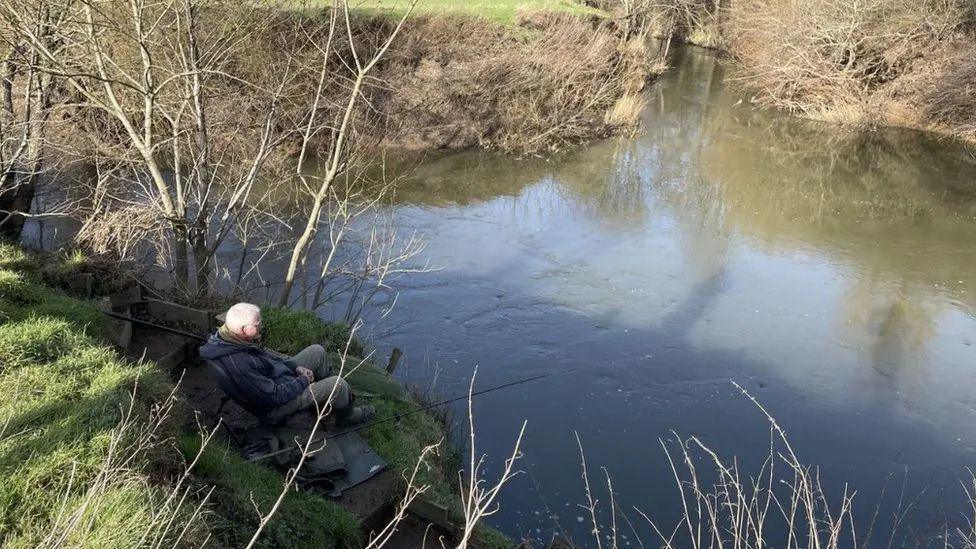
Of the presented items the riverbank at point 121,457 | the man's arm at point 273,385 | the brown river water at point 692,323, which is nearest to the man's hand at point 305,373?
the man's arm at point 273,385

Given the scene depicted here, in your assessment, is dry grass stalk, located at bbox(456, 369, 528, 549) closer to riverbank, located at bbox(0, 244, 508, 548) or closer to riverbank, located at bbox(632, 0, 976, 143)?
riverbank, located at bbox(0, 244, 508, 548)

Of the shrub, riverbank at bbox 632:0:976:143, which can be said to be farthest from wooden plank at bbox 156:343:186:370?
the shrub

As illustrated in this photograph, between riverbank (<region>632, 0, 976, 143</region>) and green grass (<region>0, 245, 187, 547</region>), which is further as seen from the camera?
riverbank (<region>632, 0, 976, 143</region>)

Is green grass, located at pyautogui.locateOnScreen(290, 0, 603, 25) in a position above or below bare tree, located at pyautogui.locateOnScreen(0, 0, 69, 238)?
Result: above

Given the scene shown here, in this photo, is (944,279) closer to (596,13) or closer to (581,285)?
(581,285)

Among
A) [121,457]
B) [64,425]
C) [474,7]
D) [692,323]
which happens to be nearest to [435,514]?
[121,457]

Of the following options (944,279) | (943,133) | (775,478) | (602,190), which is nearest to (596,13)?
(943,133)

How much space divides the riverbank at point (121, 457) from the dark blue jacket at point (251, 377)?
313 millimetres

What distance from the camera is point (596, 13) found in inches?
1063

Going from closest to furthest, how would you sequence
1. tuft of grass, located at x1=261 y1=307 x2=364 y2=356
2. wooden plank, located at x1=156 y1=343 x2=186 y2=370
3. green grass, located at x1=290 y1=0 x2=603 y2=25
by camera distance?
wooden plank, located at x1=156 y1=343 x2=186 y2=370
tuft of grass, located at x1=261 y1=307 x2=364 y2=356
green grass, located at x1=290 y1=0 x2=603 y2=25

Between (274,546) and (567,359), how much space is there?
5.19 m

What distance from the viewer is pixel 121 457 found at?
3730 mm

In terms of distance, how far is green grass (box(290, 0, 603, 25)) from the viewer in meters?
19.8

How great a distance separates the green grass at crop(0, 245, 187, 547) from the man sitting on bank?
0.41 metres
